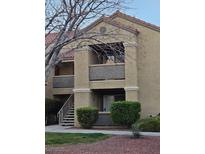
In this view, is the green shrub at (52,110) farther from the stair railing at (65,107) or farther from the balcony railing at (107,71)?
the balcony railing at (107,71)

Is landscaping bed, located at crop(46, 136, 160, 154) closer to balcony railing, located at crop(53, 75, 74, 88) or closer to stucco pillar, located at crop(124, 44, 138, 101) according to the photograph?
A: stucco pillar, located at crop(124, 44, 138, 101)

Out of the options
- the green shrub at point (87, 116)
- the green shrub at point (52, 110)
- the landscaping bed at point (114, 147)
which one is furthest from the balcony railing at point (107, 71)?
the landscaping bed at point (114, 147)

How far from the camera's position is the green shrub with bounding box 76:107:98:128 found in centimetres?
1216

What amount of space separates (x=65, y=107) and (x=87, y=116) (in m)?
2.15

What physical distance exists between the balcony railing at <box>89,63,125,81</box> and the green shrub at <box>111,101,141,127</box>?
150cm

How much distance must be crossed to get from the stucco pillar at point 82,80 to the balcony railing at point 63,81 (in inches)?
41.8

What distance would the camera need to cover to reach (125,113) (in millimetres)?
11508

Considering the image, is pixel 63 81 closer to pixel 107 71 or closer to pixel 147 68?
pixel 107 71

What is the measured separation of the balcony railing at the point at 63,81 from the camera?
14.4m
